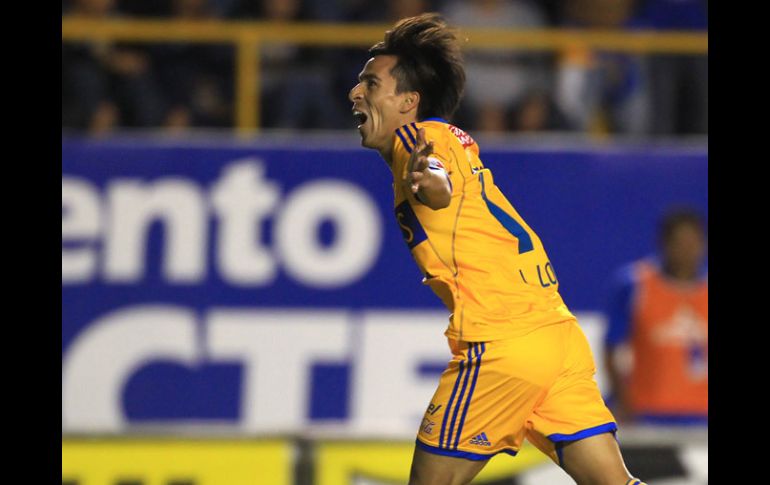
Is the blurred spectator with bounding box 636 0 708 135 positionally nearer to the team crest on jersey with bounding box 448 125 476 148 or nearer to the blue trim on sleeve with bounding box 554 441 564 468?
the team crest on jersey with bounding box 448 125 476 148

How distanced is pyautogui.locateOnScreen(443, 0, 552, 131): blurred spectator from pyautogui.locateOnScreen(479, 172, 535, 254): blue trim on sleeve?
461cm

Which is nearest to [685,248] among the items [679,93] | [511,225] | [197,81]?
[679,93]

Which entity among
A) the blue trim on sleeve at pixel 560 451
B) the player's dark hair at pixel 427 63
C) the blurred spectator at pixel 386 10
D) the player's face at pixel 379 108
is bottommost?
the blue trim on sleeve at pixel 560 451

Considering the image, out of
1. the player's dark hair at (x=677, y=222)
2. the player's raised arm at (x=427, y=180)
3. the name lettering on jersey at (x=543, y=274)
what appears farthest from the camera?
the player's dark hair at (x=677, y=222)

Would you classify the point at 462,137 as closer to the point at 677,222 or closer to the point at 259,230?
the point at 677,222

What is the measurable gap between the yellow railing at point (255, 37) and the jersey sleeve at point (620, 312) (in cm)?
182

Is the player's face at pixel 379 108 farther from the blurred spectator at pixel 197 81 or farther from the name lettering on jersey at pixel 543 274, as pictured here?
the blurred spectator at pixel 197 81

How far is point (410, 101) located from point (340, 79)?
14.9 ft

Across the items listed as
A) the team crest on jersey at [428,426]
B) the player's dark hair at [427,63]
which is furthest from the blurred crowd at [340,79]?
the team crest on jersey at [428,426]

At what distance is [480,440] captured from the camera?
4766 mm

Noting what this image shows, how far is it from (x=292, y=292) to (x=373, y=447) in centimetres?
306

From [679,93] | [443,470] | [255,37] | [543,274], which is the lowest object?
[443,470]

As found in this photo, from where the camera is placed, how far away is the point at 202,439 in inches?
238

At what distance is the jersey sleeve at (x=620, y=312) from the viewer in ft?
27.9
